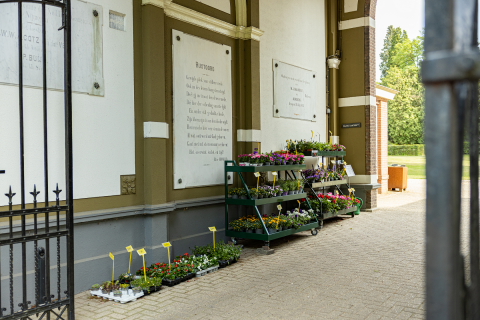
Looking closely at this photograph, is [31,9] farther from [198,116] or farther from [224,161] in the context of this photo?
[224,161]

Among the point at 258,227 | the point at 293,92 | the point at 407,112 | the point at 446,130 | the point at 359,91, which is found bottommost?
the point at 258,227

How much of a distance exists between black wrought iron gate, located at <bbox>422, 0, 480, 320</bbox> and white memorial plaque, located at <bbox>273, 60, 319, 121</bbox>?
7389mm

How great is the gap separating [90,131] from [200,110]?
2025 mm

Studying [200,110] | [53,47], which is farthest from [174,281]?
[53,47]

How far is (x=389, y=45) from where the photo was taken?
44375 millimetres

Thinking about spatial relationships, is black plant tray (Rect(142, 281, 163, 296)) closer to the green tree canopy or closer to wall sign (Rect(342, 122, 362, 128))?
wall sign (Rect(342, 122, 362, 128))

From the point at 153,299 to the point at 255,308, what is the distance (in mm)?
1167

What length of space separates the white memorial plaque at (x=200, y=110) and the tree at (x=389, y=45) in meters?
40.7

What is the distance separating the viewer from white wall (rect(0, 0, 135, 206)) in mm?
4082

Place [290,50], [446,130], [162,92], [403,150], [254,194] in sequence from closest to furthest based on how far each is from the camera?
[446,130], [162,92], [254,194], [290,50], [403,150]

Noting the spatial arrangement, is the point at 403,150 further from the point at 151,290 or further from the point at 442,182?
the point at 442,182

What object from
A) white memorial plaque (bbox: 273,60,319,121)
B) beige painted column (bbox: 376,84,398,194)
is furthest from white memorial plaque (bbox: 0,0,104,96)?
beige painted column (bbox: 376,84,398,194)

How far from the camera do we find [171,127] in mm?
5891

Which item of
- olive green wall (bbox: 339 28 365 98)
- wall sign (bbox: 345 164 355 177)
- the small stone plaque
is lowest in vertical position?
wall sign (bbox: 345 164 355 177)
